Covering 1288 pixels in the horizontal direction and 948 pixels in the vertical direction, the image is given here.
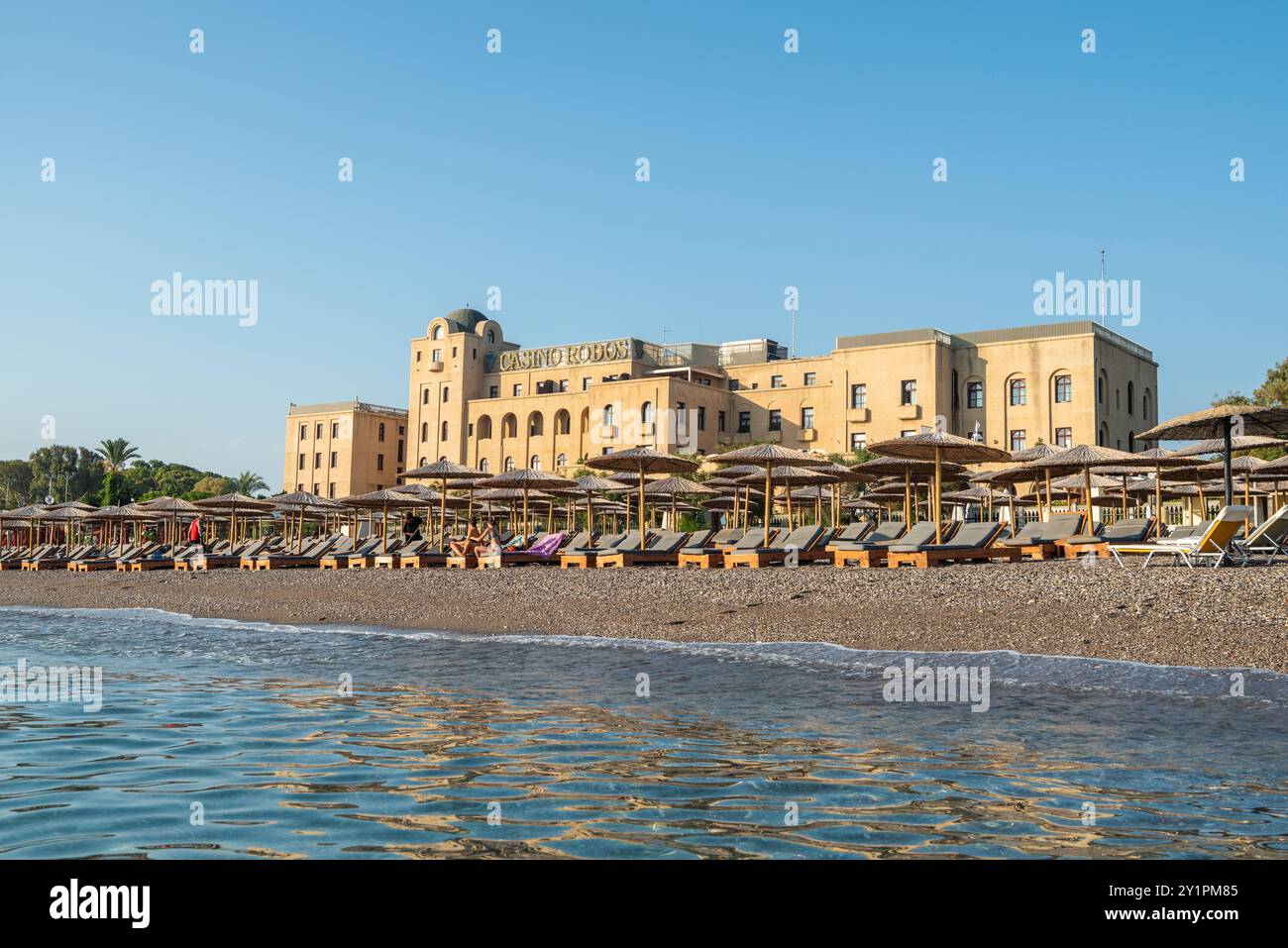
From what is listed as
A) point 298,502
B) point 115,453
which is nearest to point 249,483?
point 115,453

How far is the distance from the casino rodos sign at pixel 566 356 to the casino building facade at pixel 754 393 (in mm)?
94

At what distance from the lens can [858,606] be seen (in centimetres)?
1322

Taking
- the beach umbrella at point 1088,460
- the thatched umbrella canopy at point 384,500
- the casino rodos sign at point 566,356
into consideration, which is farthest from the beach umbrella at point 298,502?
the casino rodos sign at point 566,356

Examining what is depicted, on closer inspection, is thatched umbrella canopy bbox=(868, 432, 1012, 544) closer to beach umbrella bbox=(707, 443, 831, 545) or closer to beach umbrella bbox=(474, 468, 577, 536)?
beach umbrella bbox=(707, 443, 831, 545)

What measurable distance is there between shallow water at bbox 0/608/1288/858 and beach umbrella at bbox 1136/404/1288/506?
862cm

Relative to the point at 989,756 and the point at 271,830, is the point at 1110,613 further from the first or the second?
the point at 271,830

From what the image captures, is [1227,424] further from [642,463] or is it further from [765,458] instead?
[642,463]

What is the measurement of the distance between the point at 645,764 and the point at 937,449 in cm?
1484

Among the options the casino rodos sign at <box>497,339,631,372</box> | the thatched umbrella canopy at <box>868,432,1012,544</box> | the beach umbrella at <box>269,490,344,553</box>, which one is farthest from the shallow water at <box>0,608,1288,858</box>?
the casino rodos sign at <box>497,339,631,372</box>

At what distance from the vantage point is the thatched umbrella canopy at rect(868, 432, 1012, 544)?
745 inches

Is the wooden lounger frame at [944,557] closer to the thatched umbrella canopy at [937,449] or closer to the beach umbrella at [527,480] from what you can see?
the thatched umbrella canopy at [937,449]
